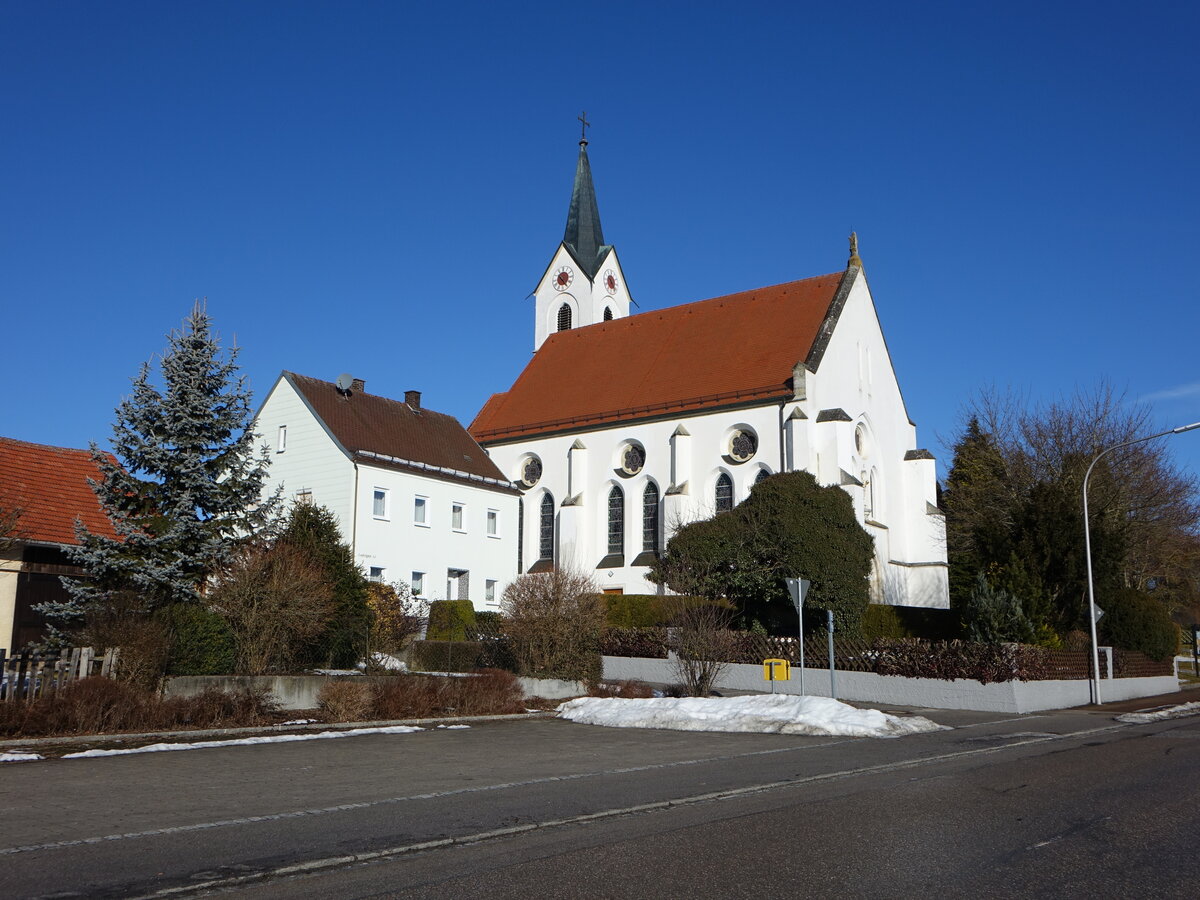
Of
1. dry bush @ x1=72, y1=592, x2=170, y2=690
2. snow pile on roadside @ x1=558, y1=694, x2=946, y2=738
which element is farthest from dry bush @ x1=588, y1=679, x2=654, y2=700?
dry bush @ x1=72, y1=592, x2=170, y2=690

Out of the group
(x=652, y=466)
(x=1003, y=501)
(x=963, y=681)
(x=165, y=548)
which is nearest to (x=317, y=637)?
(x=165, y=548)

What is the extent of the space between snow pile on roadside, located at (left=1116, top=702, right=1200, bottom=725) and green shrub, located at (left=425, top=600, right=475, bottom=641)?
1661cm

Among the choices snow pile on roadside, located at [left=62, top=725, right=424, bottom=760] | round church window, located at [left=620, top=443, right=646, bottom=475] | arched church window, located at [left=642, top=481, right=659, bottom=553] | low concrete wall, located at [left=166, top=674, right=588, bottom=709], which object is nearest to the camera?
snow pile on roadside, located at [left=62, top=725, right=424, bottom=760]

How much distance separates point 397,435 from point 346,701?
21364mm

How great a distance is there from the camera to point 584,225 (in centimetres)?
5494

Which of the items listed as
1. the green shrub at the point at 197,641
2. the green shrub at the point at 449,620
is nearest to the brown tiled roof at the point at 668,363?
the green shrub at the point at 449,620

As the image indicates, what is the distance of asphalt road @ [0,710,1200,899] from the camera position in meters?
5.88

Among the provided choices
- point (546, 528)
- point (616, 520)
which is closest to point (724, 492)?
point (616, 520)

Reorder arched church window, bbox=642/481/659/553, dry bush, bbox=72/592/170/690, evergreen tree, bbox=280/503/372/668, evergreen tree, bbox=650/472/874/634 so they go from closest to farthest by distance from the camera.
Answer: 1. dry bush, bbox=72/592/170/690
2. evergreen tree, bbox=280/503/372/668
3. evergreen tree, bbox=650/472/874/634
4. arched church window, bbox=642/481/659/553

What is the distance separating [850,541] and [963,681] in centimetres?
696

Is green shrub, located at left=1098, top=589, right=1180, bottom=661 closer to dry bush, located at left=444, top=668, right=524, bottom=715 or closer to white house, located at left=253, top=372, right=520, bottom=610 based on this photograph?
dry bush, located at left=444, top=668, right=524, bottom=715

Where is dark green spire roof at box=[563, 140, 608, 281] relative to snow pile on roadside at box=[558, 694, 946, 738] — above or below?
above

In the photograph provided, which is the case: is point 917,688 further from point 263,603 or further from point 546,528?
point 546,528

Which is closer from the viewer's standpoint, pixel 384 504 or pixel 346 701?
pixel 346 701
